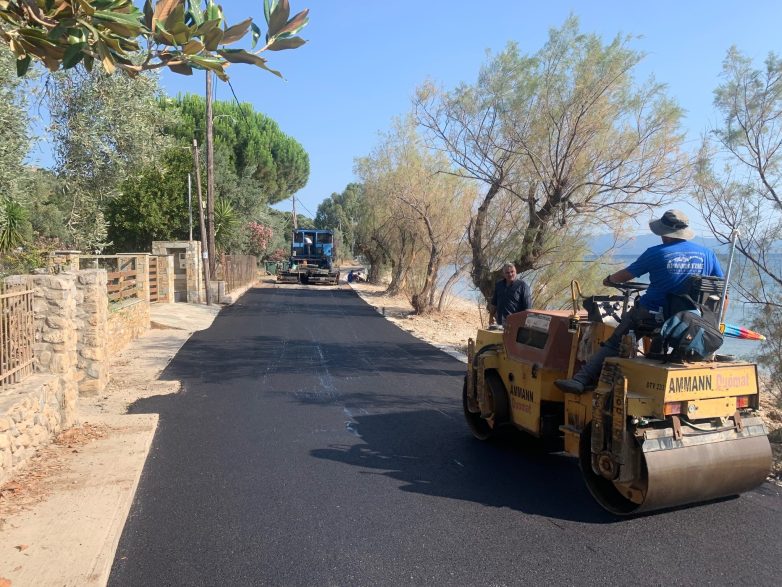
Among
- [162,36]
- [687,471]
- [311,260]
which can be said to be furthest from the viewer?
[311,260]

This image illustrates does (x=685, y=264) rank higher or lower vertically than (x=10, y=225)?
lower

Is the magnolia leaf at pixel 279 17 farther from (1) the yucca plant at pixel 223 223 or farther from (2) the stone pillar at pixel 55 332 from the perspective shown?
(1) the yucca plant at pixel 223 223

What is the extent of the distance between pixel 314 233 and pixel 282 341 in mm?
29400

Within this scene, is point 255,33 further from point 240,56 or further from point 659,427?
point 659,427

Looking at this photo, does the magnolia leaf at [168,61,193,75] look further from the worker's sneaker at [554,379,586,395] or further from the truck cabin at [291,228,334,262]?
the truck cabin at [291,228,334,262]

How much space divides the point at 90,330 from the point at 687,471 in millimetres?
7677

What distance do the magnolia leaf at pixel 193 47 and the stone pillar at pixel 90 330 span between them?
19.5ft

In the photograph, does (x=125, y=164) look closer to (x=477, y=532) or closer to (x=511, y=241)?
(x=511, y=241)

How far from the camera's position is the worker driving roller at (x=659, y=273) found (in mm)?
4891

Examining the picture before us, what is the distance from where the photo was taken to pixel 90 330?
902 cm

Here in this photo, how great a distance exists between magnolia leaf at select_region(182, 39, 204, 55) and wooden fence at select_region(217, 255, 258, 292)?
23.9m

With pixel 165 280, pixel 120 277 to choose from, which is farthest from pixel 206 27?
pixel 165 280

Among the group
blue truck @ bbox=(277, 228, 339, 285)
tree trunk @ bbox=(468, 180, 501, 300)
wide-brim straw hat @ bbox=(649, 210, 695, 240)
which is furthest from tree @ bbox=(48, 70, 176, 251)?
blue truck @ bbox=(277, 228, 339, 285)

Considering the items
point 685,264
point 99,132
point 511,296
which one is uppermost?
point 99,132
